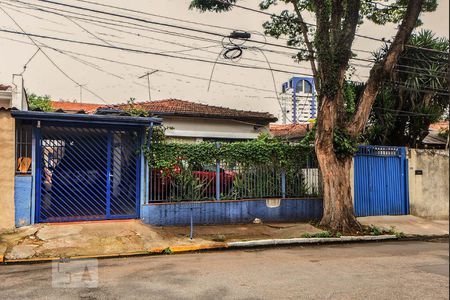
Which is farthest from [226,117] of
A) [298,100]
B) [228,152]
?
[228,152]

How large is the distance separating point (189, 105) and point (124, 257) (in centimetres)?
1244

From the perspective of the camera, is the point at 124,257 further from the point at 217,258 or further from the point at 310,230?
the point at 310,230

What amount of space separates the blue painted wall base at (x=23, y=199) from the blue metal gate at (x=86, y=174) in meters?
0.22

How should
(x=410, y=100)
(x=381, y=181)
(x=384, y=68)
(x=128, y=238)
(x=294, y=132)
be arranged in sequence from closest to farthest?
(x=128, y=238)
(x=384, y=68)
(x=381, y=181)
(x=410, y=100)
(x=294, y=132)

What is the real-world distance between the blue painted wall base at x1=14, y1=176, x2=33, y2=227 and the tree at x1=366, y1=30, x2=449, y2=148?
11.8 meters

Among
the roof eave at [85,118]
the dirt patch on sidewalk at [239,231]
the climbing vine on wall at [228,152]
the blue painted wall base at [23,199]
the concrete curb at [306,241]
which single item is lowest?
the concrete curb at [306,241]

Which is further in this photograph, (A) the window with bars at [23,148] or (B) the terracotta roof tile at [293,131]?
(B) the terracotta roof tile at [293,131]

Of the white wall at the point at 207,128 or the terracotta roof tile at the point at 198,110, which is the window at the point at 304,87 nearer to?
the terracotta roof tile at the point at 198,110

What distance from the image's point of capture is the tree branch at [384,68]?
1026cm

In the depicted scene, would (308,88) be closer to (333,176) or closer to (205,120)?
(205,120)

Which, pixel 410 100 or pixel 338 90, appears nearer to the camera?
pixel 338 90

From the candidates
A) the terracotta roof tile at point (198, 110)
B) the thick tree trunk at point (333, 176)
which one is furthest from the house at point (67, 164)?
the terracotta roof tile at point (198, 110)

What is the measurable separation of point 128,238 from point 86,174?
2334 mm

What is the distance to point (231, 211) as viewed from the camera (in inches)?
447
